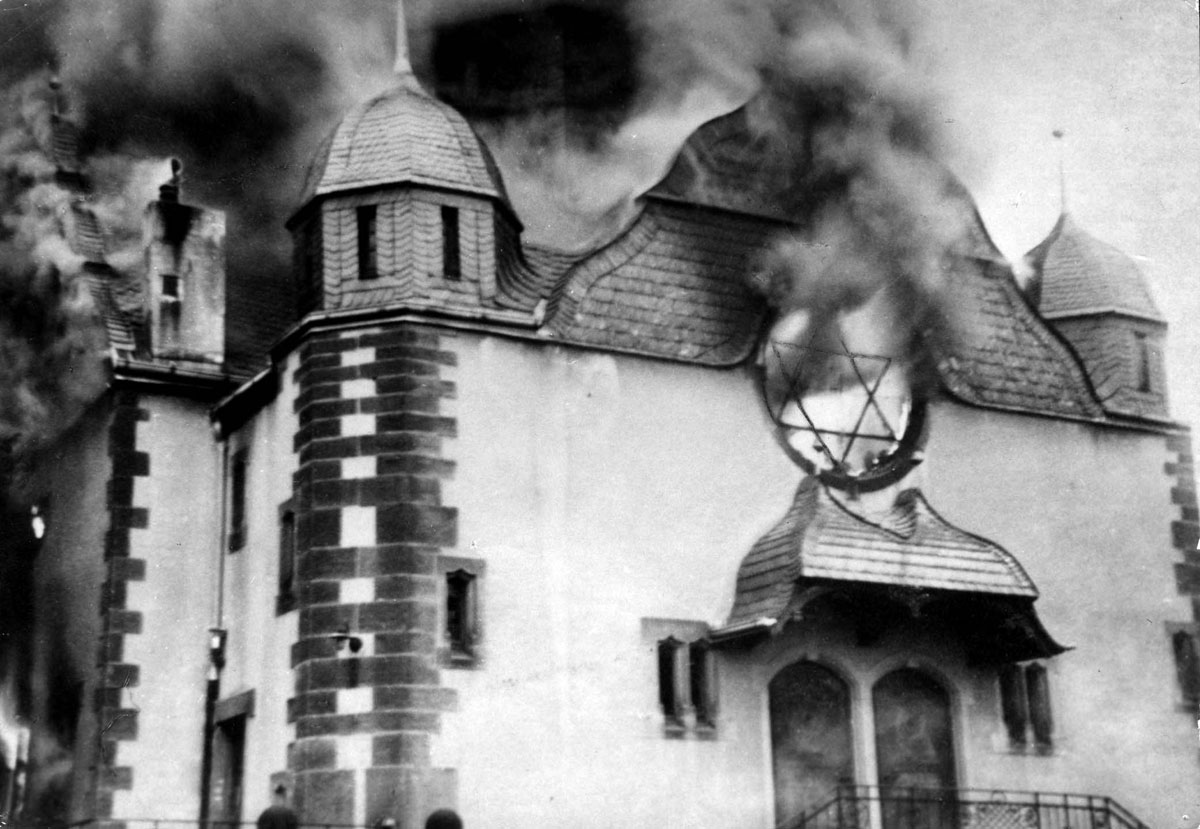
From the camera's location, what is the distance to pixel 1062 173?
2370 centimetres

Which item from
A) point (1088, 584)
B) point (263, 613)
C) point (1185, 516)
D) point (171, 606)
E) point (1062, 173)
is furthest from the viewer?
point (1062, 173)

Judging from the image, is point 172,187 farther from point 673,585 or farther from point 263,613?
point 673,585

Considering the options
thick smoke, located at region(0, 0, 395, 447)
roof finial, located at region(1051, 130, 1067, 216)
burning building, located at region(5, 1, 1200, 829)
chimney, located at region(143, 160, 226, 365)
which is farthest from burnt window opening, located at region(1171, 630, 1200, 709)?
chimney, located at region(143, 160, 226, 365)

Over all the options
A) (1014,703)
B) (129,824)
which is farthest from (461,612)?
(1014,703)

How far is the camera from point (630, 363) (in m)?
19.3

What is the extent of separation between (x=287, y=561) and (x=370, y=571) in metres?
1.46

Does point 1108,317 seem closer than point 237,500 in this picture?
No

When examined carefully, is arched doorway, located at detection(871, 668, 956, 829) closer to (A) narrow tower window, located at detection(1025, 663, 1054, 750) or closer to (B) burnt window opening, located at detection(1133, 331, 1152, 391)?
(A) narrow tower window, located at detection(1025, 663, 1054, 750)

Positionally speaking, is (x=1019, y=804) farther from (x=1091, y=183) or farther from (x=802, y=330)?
(x=1091, y=183)

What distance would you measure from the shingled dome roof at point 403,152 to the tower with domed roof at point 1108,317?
7.80m

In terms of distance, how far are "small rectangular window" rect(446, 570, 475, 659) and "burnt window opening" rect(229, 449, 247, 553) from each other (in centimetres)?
313

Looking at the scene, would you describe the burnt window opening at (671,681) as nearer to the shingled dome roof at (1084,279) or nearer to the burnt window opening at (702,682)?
the burnt window opening at (702,682)

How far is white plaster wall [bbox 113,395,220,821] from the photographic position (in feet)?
63.7

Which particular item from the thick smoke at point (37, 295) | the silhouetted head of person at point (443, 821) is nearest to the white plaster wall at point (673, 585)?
the silhouetted head of person at point (443, 821)
